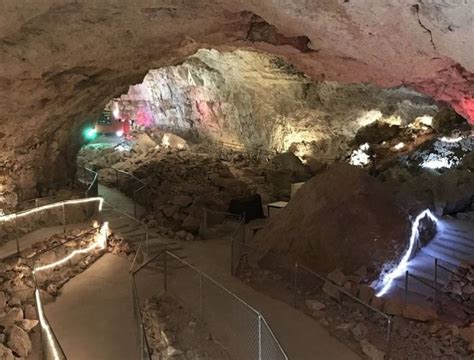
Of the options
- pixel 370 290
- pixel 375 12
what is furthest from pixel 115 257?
pixel 375 12

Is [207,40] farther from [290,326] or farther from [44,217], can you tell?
[44,217]

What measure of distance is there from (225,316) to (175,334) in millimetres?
946

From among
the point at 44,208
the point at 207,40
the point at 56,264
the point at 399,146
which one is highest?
the point at 207,40

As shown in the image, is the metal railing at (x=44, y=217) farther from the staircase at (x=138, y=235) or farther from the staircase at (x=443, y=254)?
the staircase at (x=443, y=254)

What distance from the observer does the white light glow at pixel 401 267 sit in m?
9.38

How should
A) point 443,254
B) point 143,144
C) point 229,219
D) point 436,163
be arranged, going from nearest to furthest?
point 443,254, point 229,219, point 436,163, point 143,144

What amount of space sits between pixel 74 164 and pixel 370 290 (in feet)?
42.0

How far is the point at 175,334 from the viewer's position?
8359 mm

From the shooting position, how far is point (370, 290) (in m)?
8.74

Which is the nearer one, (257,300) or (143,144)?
(257,300)

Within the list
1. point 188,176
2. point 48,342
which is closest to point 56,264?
point 48,342

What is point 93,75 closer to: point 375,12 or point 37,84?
point 37,84

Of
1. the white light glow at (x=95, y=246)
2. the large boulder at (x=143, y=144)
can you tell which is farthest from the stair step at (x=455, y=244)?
the large boulder at (x=143, y=144)

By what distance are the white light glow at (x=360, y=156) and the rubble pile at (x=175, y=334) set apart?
45.5 feet
